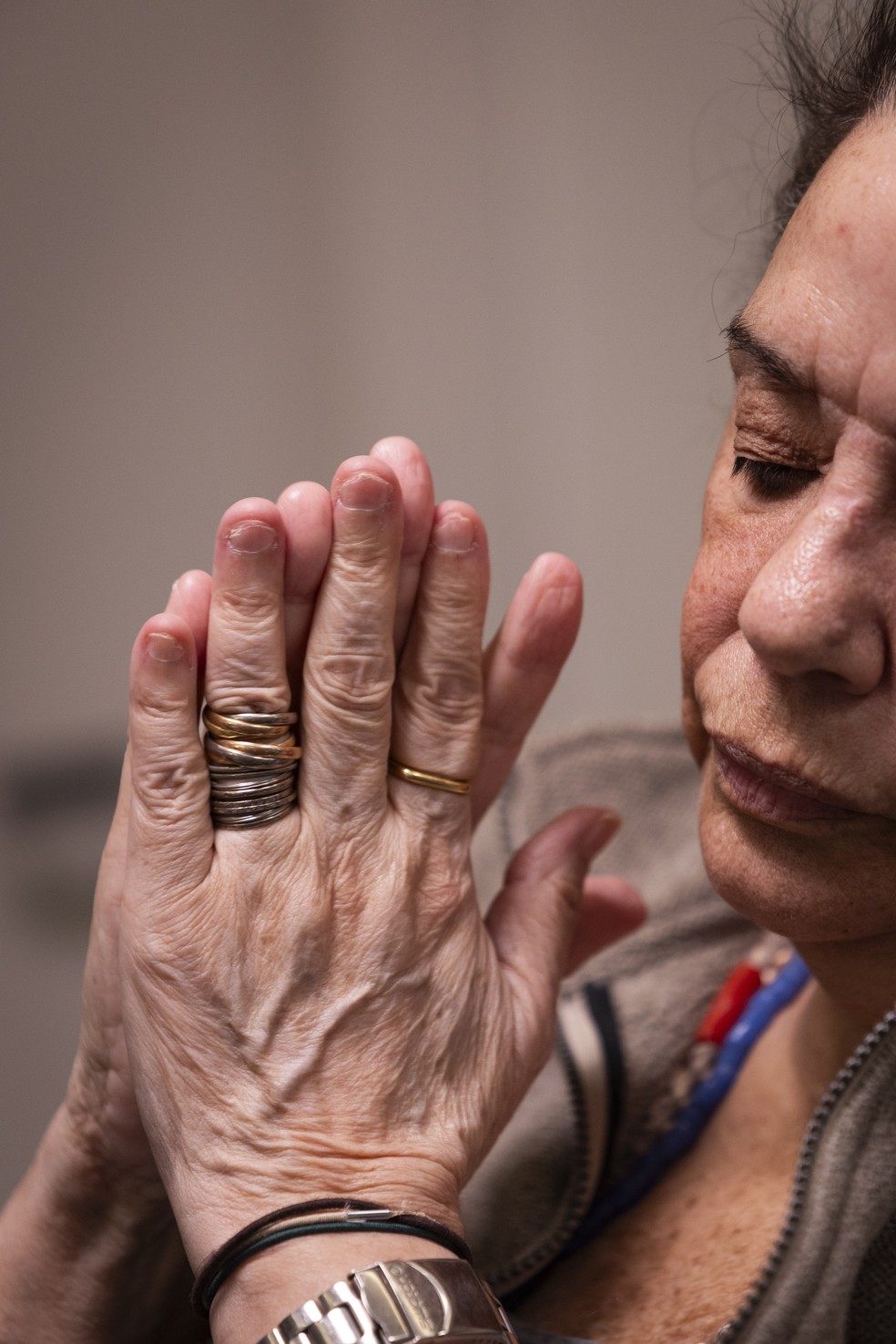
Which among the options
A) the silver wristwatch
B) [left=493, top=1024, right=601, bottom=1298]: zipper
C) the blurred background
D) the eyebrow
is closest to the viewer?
the silver wristwatch

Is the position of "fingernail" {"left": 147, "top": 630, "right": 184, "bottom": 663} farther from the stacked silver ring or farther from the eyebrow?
the eyebrow

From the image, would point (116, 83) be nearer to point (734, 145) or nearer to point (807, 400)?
point (734, 145)

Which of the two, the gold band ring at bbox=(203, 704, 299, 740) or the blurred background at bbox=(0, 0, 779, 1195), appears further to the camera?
the blurred background at bbox=(0, 0, 779, 1195)

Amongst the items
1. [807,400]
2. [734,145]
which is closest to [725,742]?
[807,400]

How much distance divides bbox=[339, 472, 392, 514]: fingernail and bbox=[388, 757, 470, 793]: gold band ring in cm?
22

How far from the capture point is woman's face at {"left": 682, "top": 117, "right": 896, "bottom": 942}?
736 mm

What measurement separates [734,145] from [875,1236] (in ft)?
4.66

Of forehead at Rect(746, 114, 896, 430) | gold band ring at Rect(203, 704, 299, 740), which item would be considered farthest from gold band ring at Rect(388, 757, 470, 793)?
forehead at Rect(746, 114, 896, 430)

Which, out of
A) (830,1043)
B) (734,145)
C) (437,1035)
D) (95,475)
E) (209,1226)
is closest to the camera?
(209,1226)

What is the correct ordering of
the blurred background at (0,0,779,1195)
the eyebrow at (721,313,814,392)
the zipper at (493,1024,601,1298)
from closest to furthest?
1. the eyebrow at (721,313,814,392)
2. the zipper at (493,1024,601,1298)
3. the blurred background at (0,0,779,1195)

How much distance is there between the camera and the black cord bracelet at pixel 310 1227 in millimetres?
748

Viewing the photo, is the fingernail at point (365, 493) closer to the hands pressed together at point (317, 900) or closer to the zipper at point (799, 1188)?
the hands pressed together at point (317, 900)

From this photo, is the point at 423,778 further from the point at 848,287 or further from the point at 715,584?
the point at 848,287

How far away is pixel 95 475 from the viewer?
174 cm
